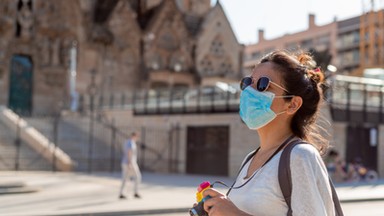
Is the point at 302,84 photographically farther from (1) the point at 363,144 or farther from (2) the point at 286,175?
(1) the point at 363,144

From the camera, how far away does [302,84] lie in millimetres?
2469

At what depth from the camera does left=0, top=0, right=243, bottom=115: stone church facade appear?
117 ft

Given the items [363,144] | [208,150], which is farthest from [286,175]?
[363,144]

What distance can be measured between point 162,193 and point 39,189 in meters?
3.39

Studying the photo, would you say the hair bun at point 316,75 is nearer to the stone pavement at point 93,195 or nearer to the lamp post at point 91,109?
the stone pavement at point 93,195

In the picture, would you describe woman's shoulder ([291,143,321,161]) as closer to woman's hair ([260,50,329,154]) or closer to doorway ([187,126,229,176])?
woman's hair ([260,50,329,154])

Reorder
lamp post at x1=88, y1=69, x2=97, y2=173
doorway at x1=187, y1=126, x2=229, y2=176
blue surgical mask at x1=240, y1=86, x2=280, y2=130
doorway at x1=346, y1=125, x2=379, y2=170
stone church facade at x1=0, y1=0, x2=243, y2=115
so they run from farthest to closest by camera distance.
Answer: stone church facade at x1=0, y1=0, x2=243, y2=115 < doorway at x1=346, y1=125, x2=379, y2=170 < lamp post at x1=88, y1=69, x2=97, y2=173 < doorway at x1=187, y1=126, x2=229, y2=176 < blue surgical mask at x1=240, y1=86, x2=280, y2=130

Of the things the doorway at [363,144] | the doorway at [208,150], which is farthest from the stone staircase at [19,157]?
the doorway at [363,144]

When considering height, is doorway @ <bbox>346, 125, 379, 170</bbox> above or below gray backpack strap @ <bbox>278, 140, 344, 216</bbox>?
below

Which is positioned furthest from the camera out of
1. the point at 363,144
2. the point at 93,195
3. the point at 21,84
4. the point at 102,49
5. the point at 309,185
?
the point at 102,49

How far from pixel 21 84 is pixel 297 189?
117 ft

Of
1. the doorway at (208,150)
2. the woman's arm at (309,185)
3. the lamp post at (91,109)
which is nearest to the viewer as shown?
the woman's arm at (309,185)

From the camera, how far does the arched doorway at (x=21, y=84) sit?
3528 cm

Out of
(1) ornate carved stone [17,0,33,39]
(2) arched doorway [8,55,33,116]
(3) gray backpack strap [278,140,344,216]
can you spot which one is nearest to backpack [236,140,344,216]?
(3) gray backpack strap [278,140,344,216]
